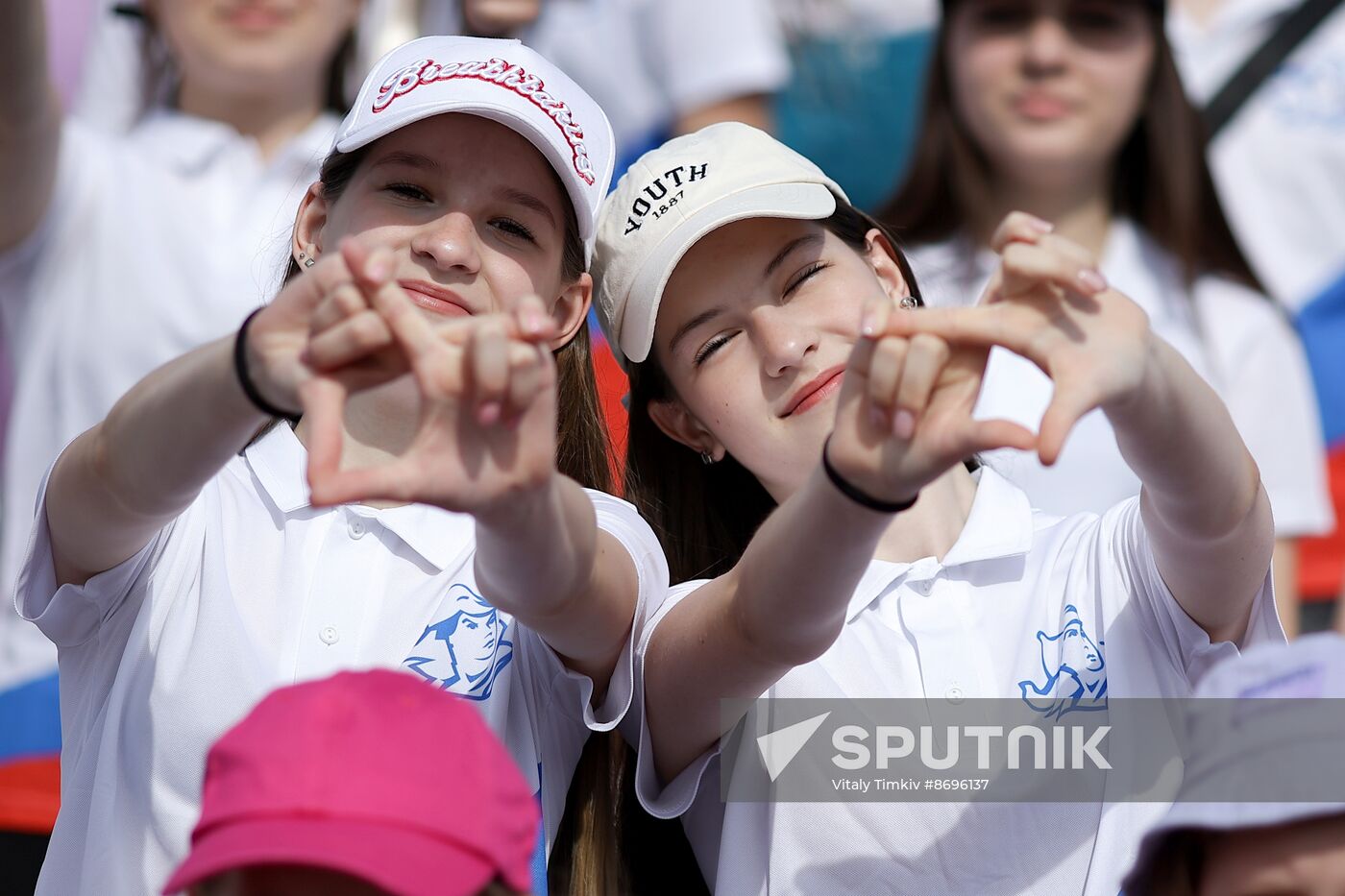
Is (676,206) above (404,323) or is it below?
below

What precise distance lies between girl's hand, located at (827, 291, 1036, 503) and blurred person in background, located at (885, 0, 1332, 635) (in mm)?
1571

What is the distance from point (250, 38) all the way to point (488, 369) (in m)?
2.14

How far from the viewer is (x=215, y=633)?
2053 mm

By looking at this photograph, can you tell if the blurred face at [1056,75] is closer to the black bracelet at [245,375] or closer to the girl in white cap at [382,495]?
the girl in white cap at [382,495]

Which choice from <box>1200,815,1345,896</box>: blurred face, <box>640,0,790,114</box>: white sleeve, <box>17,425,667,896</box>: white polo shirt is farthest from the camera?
<box>640,0,790,114</box>: white sleeve

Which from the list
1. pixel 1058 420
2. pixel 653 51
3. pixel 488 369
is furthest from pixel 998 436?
pixel 653 51

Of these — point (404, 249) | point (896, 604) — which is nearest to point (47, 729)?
point (404, 249)

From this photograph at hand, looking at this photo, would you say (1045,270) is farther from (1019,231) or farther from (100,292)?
(100,292)

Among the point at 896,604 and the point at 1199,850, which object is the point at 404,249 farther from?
the point at 1199,850

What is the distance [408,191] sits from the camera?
2.25 metres

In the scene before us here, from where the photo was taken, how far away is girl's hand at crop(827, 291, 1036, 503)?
5.43ft

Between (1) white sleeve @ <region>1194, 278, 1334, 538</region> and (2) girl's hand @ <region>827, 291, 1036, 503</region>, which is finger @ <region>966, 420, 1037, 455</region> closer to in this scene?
(2) girl's hand @ <region>827, 291, 1036, 503</region>

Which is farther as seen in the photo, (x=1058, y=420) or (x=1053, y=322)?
(x=1053, y=322)

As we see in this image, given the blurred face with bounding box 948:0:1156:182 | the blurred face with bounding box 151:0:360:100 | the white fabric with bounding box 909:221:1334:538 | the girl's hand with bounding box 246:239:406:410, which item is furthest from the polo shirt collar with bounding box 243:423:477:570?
the blurred face with bounding box 948:0:1156:182
